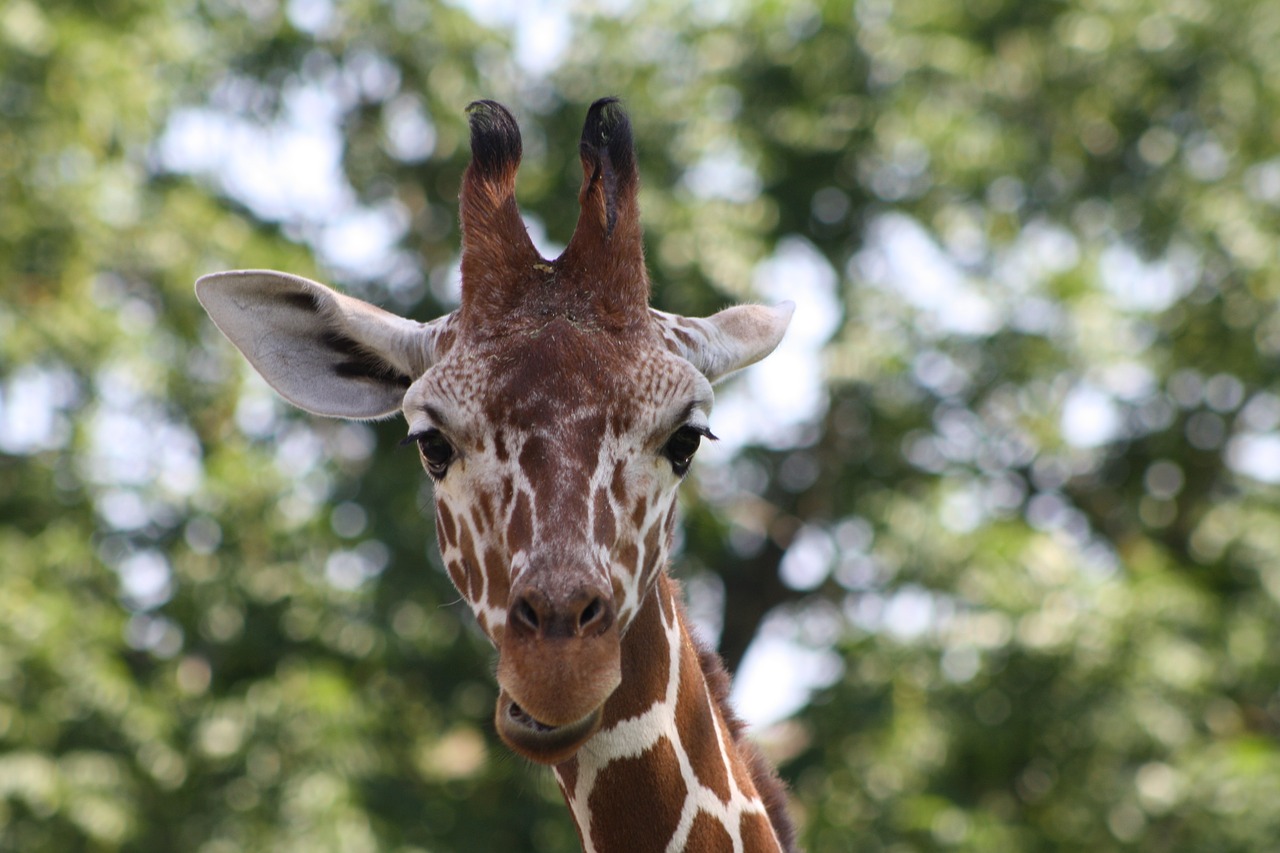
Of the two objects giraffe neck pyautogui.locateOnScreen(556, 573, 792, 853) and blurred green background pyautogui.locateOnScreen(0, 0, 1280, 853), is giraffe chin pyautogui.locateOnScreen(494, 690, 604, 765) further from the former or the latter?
blurred green background pyautogui.locateOnScreen(0, 0, 1280, 853)

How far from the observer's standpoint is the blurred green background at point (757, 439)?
484 inches

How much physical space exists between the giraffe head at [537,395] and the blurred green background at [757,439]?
8.13m

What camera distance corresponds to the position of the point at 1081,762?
1320 centimetres

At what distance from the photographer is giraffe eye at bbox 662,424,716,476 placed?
3797mm

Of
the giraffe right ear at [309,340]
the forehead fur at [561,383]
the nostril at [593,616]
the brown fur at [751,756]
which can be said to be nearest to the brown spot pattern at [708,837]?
the brown fur at [751,756]

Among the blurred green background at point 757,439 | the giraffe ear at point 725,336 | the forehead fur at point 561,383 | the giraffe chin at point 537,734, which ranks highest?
the forehead fur at point 561,383

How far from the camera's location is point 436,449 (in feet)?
12.5

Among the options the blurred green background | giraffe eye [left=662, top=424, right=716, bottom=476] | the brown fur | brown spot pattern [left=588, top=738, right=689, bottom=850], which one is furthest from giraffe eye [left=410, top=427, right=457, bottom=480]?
the blurred green background

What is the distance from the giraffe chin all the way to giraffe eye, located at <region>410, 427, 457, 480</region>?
73 cm

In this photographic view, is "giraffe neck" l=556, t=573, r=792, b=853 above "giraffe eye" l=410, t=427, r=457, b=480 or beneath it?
beneath

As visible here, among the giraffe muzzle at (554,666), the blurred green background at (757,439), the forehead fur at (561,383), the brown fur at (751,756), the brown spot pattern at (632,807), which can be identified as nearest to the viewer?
the giraffe muzzle at (554,666)

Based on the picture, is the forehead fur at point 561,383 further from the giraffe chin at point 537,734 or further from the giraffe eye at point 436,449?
the giraffe chin at point 537,734

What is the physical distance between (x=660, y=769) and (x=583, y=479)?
0.82 metres

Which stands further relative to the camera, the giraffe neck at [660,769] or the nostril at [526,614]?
the giraffe neck at [660,769]
